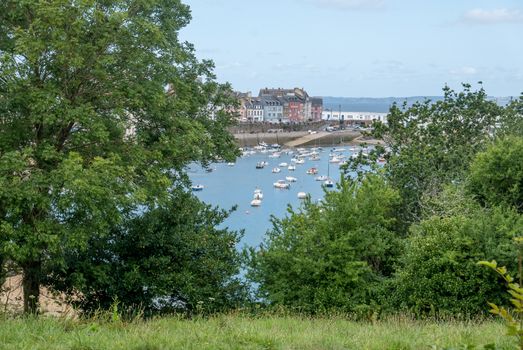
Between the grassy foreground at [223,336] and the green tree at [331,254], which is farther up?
the grassy foreground at [223,336]

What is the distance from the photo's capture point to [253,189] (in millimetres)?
58406

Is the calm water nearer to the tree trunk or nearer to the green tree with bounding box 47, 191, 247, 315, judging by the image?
the green tree with bounding box 47, 191, 247, 315

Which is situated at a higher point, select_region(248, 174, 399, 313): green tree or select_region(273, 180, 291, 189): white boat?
select_region(248, 174, 399, 313): green tree

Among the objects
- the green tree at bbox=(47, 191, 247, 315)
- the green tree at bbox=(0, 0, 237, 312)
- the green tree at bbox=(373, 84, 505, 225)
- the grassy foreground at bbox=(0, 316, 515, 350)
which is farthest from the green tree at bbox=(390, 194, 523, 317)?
the green tree at bbox=(373, 84, 505, 225)

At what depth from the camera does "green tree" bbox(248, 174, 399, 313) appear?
13422 millimetres

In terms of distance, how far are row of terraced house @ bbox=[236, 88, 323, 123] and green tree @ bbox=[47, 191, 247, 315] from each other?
4525 inches

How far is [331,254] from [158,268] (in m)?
3.52

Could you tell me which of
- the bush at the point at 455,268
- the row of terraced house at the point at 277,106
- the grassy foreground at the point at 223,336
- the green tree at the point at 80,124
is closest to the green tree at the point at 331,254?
the bush at the point at 455,268

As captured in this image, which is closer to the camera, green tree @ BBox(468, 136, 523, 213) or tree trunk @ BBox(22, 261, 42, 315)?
tree trunk @ BBox(22, 261, 42, 315)

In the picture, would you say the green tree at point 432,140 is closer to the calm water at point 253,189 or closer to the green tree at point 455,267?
the green tree at point 455,267

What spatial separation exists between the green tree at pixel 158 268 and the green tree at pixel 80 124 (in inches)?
22.0

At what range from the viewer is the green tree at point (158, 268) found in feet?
42.3

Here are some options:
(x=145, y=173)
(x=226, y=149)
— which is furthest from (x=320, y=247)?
(x=145, y=173)

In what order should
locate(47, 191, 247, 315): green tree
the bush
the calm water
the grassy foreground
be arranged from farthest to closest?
the calm water < locate(47, 191, 247, 315): green tree < the bush < the grassy foreground
